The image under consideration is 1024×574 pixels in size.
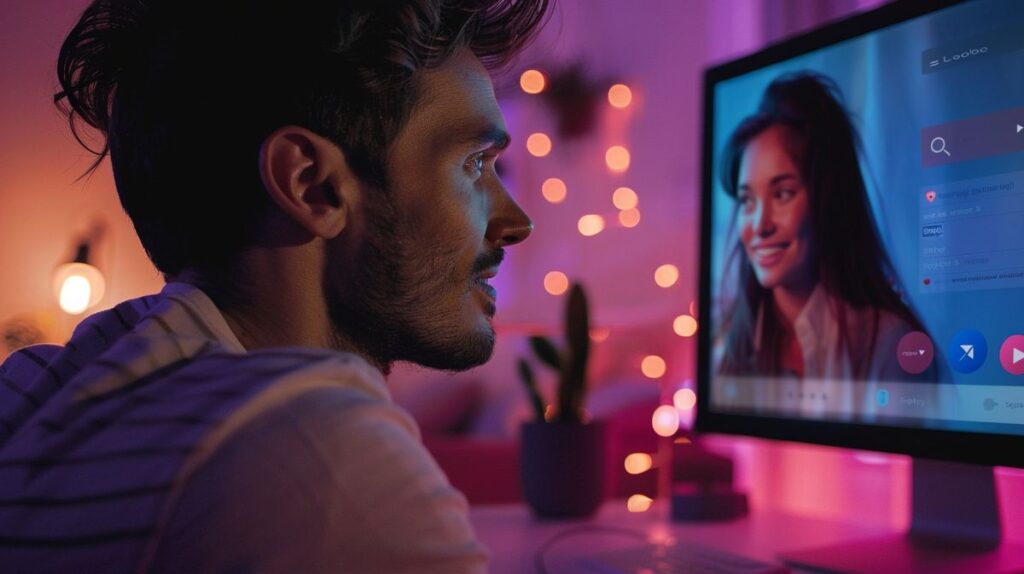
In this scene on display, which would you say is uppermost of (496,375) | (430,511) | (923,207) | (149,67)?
(149,67)

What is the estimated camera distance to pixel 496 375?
8.90 ft

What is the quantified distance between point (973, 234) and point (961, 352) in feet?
0.42

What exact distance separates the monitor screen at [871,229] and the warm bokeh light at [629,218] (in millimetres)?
1668

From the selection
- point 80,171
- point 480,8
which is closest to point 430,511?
point 480,8

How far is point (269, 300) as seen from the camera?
68cm

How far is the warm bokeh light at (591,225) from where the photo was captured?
9.84 feet

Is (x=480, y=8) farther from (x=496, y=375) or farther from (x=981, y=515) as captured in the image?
(x=496, y=375)

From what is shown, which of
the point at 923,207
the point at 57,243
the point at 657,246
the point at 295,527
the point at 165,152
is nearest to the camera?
the point at 295,527

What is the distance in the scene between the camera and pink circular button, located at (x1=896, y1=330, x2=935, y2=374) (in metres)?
0.87

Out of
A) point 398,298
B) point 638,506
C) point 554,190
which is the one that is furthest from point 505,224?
point 554,190

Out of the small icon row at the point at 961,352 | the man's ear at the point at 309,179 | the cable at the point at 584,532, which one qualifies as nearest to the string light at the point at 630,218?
the cable at the point at 584,532

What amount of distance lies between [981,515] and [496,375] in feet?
6.26

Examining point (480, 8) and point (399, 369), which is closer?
point (480, 8)

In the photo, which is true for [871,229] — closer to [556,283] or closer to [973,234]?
[973,234]
